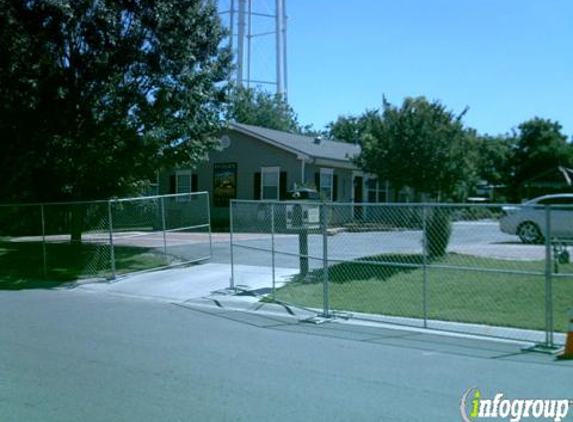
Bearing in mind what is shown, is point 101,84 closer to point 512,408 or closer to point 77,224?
point 77,224

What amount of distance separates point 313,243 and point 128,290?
5.50 metres

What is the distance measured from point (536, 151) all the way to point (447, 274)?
37207 mm

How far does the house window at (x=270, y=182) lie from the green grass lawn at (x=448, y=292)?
1453 centimetres

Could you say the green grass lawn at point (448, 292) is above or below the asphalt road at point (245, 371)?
above

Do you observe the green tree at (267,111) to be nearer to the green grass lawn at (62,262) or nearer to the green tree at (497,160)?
the green tree at (497,160)

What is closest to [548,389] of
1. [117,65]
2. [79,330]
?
[79,330]

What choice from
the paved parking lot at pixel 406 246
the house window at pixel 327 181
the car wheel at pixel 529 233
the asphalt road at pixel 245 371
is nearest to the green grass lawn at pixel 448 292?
the paved parking lot at pixel 406 246

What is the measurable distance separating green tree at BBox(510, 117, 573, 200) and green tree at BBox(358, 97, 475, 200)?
1952 centimetres

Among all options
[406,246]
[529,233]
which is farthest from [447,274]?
[529,233]

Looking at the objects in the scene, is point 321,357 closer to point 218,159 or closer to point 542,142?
point 218,159

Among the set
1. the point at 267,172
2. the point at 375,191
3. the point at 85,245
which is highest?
the point at 267,172

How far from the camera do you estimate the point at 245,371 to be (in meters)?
6.82

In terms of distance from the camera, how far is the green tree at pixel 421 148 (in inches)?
997

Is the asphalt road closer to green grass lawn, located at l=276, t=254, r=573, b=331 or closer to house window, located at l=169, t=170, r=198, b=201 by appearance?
green grass lawn, located at l=276, t=254, r=573, b=331
